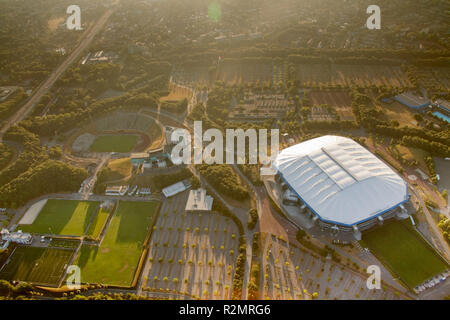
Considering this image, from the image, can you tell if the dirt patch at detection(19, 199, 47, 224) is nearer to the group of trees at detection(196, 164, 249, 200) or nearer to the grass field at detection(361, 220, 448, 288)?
the group of trees at detection(196, 164, 249, 200)

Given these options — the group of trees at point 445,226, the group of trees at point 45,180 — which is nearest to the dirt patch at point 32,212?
the group of trees at point 45,180

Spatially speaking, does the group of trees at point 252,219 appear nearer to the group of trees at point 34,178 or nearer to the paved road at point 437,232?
the paved road at point 437,232

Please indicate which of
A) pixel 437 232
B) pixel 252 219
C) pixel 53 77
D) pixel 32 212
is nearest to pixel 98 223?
pixel 32 212

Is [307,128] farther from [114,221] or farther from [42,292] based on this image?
[42,292]

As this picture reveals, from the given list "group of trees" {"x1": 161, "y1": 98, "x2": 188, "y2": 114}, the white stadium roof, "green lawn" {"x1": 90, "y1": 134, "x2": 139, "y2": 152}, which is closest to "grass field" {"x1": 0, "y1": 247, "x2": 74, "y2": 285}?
"green lawn" {"x1": 90, "y1": 134, "x2": 139, "y2": 152}

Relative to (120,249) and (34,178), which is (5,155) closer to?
(34,178)
